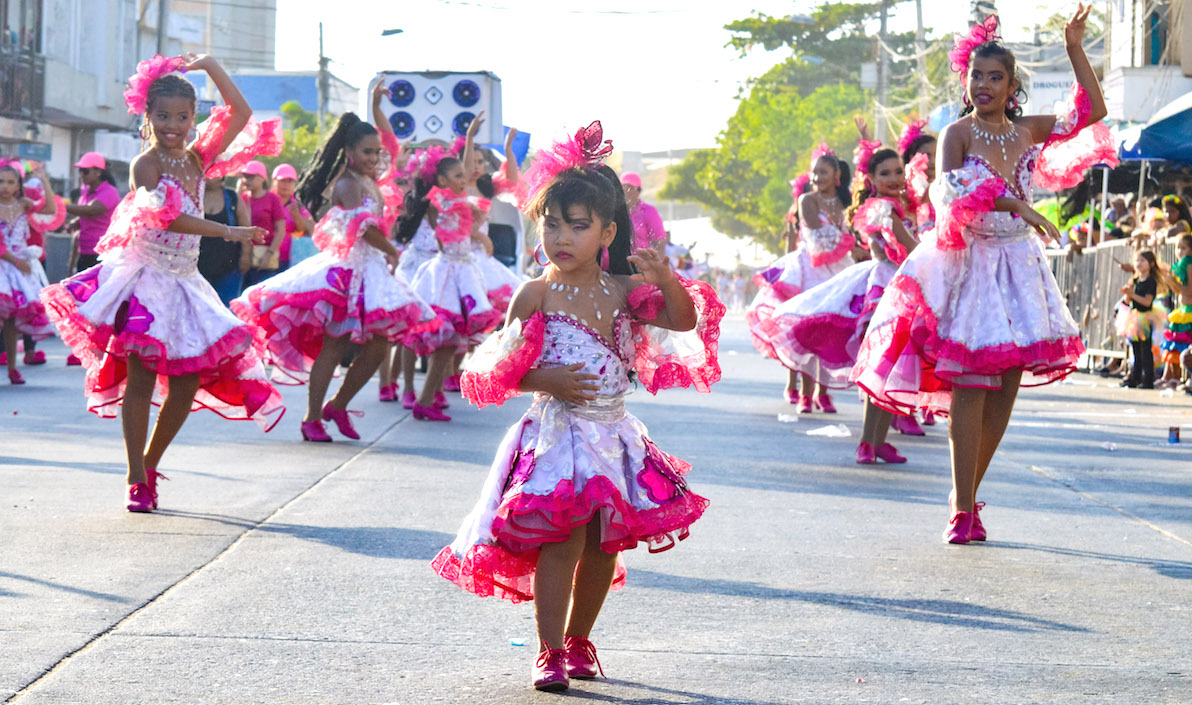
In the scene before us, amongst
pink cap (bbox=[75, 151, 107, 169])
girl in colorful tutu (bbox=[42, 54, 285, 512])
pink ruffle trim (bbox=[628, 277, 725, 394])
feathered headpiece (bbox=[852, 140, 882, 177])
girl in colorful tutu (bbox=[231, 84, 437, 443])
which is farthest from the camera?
pink cap (bbox=[75, 151, 107, 169])

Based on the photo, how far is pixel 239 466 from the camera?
26.9 ft

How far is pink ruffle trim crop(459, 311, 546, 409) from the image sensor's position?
421cm

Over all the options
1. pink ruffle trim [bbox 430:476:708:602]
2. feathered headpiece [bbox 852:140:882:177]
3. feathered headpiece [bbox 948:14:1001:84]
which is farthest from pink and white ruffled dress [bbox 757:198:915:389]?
pink ruffle trim [bbox 430:476:708:602]

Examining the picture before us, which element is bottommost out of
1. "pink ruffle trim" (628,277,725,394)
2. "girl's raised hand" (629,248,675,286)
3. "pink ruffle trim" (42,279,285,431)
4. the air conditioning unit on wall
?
"pink ruffle trim" (42,279,285,431)

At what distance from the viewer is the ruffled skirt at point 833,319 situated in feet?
31.6

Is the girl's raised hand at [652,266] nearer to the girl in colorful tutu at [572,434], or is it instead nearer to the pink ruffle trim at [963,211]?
the girl in colorful tutu at [572,434]

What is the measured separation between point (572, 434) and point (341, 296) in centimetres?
550

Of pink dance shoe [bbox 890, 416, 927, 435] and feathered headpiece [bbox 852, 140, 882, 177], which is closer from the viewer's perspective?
feathered headpiece [bbox 852, 140, 882, 177]

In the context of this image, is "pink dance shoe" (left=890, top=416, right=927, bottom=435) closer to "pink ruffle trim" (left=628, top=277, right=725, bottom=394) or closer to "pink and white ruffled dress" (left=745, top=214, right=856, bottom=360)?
"pink and white ruffled dress" (left=745, top=214, right=856, bottom=360)

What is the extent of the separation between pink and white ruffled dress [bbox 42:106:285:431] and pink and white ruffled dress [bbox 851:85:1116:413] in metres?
2.87

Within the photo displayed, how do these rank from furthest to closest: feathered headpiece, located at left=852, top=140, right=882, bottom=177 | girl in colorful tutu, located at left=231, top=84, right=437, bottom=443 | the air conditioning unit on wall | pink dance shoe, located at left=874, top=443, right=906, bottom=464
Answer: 1. the air conditioning unit on wall
2. girl in colorful tutu, located at left=231, top=84, right=437, bottom=443
3. feathered headpiece, located at left=852, top=140, right=882, bottom=177
4. pink dance shoe, located at left=874, top=443, right=906, bottom=464

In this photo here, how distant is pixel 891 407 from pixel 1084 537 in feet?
3.16

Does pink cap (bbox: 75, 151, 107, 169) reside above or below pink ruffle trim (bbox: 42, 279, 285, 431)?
above

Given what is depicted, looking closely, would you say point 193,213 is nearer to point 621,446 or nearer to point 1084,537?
point 621,446
